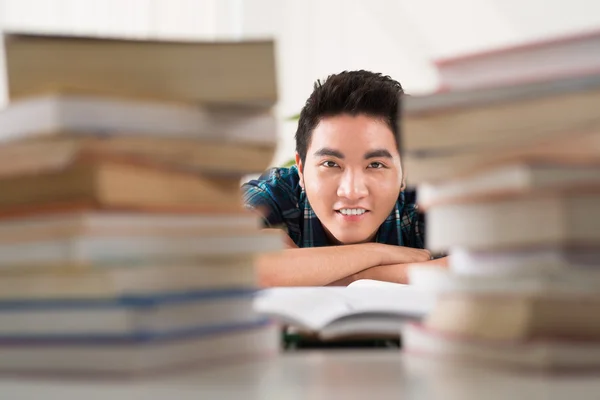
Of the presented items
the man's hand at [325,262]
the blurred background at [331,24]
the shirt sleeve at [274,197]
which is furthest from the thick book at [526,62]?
the blurred background at [331,24]

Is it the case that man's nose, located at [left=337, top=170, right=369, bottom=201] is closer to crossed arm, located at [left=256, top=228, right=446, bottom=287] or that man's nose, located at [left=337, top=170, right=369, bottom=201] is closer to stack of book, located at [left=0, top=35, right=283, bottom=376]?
crossed arm, located at [left=256, top=228, right=446, bottom=287]

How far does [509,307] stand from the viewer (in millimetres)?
417

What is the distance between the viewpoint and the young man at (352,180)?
1982 millimetres

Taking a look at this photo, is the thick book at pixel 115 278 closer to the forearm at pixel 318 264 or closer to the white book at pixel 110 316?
the white book at pixel 110 316

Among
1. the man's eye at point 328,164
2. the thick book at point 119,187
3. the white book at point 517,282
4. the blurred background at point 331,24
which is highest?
the blurred background at point 331,24

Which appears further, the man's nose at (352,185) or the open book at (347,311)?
the man's nose at (352,185)

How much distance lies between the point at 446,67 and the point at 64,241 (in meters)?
0.25

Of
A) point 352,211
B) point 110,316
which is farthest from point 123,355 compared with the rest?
point 352,211

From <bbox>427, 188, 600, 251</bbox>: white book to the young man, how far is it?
59.3 inches

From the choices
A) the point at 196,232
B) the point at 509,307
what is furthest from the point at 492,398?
the point at 196,232

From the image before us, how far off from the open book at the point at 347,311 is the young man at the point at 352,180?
118 centimetres

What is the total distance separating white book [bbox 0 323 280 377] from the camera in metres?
0.42

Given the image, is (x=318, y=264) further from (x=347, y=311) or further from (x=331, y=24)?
(x=331, y=24)

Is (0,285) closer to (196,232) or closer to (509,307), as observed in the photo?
(196,232)
